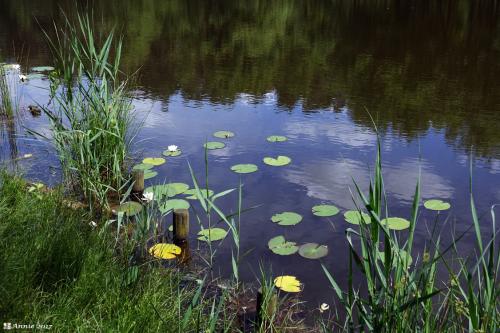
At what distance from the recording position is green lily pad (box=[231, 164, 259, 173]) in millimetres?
4872

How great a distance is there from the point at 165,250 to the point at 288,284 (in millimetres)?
846

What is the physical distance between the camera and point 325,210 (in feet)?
13.4

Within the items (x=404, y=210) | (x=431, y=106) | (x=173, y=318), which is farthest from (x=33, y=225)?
(x=431, y=106)

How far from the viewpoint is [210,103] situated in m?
7.56

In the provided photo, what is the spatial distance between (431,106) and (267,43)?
6235 millimetres

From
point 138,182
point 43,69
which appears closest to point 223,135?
point 138,182

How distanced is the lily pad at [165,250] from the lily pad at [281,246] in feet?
2.15

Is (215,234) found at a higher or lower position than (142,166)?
lower

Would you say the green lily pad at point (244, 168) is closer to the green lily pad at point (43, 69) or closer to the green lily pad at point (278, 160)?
the green lily pad at point (278, 160)

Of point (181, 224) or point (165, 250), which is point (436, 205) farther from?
point (165, 250)

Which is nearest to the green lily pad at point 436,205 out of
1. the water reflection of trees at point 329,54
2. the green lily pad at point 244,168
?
the green lily pad at point 244,168

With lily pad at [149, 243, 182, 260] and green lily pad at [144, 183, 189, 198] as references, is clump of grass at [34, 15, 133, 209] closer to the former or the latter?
green lily pad at [144, 183, 189, 198]

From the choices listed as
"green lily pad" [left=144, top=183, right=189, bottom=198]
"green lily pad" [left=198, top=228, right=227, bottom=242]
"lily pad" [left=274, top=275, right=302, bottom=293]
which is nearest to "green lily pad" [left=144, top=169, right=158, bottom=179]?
"green lily pad" [left=144, top=183, right=189, bottom=198]

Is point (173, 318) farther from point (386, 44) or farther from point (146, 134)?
point (386, 44)
